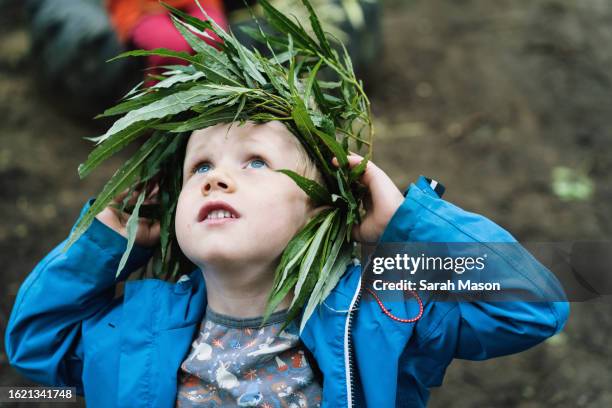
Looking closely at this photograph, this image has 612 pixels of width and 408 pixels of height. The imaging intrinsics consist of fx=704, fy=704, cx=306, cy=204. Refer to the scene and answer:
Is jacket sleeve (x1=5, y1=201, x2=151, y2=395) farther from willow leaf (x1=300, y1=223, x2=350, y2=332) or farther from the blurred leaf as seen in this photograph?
the blurred leaf

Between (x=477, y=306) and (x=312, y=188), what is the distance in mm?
562

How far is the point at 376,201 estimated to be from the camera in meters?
2.06

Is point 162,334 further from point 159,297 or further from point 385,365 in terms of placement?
point 385,365

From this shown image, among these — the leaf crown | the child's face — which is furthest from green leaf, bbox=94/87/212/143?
the child's face

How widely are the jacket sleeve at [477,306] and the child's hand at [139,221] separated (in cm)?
77

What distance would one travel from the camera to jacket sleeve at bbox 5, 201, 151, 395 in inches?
84.0

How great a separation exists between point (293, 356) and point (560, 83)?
3.53 meters

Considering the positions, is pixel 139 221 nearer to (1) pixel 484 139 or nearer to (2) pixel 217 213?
(2) pixel 217 213

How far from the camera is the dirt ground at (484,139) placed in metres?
3.31

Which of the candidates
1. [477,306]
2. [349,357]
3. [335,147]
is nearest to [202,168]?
[335,147]

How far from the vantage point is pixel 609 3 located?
5.39 m

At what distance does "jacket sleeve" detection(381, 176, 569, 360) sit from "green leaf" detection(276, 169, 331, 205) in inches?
8.1

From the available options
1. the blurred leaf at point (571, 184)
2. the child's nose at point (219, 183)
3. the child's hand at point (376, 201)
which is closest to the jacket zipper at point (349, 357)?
the child's hand at point (376, 201)

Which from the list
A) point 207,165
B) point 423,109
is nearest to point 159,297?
point 207,165
